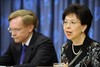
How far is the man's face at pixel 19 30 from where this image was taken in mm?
Answer: 2229

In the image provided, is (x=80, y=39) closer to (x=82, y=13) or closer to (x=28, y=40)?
(x=82, y=13)

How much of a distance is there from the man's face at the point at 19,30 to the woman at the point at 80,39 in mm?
372

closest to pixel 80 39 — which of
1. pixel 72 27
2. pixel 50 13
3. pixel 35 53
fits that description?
pixel 72 27

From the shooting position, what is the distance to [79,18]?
2131mm

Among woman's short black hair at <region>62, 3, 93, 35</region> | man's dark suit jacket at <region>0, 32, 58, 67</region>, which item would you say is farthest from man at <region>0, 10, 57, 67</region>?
woman's short black hair at <region>62, 3, 93, 35</region>

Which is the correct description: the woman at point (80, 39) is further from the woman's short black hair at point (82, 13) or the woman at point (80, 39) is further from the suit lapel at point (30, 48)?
the suit lapel at point (30, 48)

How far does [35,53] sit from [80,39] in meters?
0.42

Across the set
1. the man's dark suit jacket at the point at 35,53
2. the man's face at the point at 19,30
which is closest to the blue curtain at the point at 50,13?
the man's dark suit jacket at the point at 35,53

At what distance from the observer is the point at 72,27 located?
82.7 inches

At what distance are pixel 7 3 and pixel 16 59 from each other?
5.80ft

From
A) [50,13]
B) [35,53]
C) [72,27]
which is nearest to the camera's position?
[72,27]

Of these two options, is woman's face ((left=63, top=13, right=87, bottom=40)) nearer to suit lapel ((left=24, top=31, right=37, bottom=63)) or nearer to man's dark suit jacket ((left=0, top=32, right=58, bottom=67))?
man's dark suit jacket ((left=0, top=32, right=58, bottom=67))

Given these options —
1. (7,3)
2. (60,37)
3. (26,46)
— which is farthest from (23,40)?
(7,3)

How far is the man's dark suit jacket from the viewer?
2.12m
